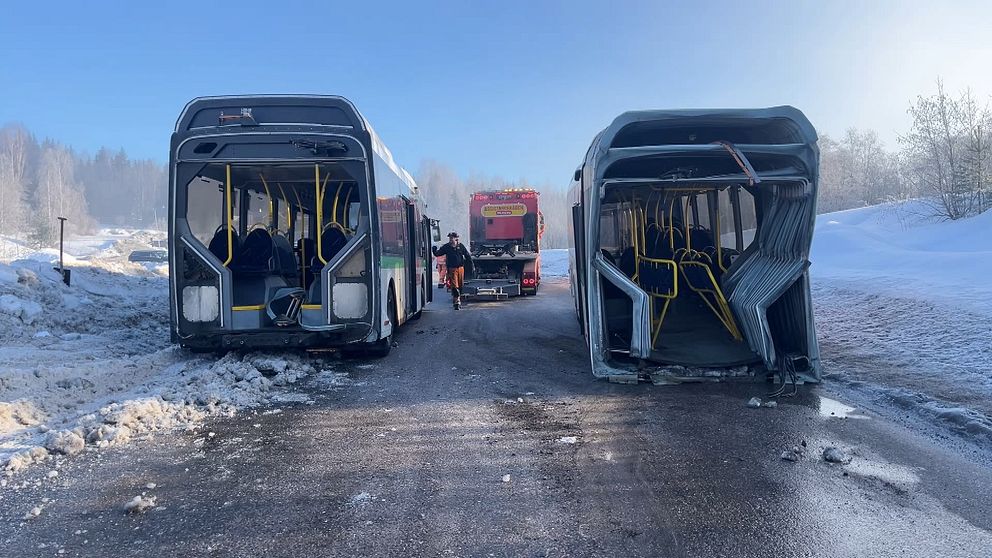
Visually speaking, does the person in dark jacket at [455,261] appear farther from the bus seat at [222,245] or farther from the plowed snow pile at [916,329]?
the plowed snow pile at [916,329]

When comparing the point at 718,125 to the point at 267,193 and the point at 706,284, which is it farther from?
the point at 267,193

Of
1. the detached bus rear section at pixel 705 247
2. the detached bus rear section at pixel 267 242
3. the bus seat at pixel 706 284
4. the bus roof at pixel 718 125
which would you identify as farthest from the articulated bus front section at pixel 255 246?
the bus seat at pixel 706 284

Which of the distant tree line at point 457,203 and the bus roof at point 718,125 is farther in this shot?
the distant tree line at point 457,203

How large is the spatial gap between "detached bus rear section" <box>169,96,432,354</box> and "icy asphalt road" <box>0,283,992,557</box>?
1694 millimetres

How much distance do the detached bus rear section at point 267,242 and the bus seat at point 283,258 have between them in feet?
0.08

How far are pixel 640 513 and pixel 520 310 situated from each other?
11.6 meters

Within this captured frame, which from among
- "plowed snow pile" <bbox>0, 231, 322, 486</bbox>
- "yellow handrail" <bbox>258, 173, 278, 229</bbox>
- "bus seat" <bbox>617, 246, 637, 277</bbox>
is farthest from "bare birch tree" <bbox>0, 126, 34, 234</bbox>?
"bus seat" <bbox>617, 246, 637, 277</bbox>

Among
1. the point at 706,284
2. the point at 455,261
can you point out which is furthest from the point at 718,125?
the point at 455,261

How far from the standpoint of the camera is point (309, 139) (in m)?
7.52

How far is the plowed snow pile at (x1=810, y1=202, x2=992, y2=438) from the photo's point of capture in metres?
6.07

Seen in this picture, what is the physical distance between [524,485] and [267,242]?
6.11 meters

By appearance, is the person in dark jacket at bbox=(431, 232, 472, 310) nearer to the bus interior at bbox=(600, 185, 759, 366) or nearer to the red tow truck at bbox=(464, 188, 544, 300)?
the red tow truck at bbox=(464, 188, 544, 300)

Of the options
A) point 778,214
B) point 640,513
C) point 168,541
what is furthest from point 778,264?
point 168,541

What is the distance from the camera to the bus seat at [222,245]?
27.0ft
